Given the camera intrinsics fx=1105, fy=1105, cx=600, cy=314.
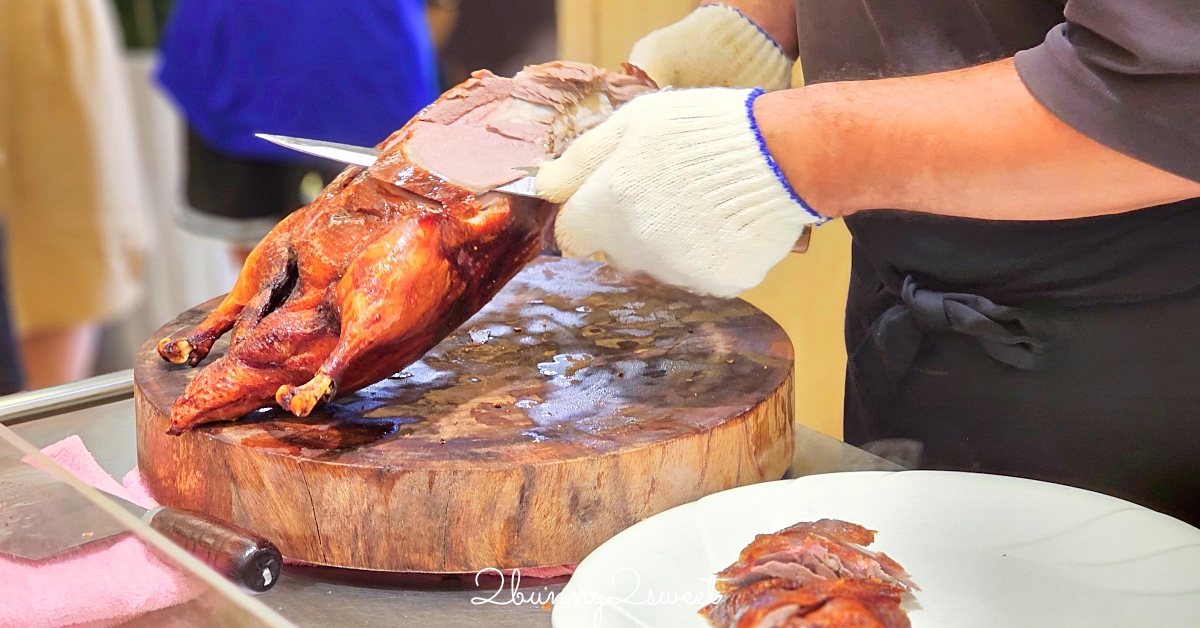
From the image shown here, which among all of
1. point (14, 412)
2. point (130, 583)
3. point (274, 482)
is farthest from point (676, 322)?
point (14, 412)

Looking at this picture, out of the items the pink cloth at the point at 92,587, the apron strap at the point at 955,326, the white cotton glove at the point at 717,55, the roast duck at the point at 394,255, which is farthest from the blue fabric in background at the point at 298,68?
the pink cloth at the point at 92,587

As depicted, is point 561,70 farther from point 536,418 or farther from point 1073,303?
point 1073,303

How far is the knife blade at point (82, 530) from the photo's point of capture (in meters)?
0.97

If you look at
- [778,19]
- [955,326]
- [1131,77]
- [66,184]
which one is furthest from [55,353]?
[1131,77]

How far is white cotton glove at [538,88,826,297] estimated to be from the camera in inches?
47.1

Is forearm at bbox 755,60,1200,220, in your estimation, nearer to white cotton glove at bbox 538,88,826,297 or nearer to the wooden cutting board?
white cotton glove at bbox 538,88,826,297

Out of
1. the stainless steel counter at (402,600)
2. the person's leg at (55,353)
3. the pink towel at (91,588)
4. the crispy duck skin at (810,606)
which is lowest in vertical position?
the person's leg at (55,353)

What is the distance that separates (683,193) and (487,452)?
36 centimetres

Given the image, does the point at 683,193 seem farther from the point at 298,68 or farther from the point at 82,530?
the point at 298,68

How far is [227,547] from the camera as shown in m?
1.06

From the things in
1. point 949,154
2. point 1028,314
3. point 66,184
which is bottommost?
point 66,184

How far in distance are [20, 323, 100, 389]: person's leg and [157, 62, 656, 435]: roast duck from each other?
A: 2.75 meters

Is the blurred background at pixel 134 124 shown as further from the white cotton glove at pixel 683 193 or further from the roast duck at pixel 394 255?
the white cotton glove at pixel 683 193

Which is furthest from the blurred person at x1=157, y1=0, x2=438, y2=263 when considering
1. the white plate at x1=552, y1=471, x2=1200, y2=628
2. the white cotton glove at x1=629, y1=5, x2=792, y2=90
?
the white plate at x1=552, y1=471, x2=1200, y2=628
